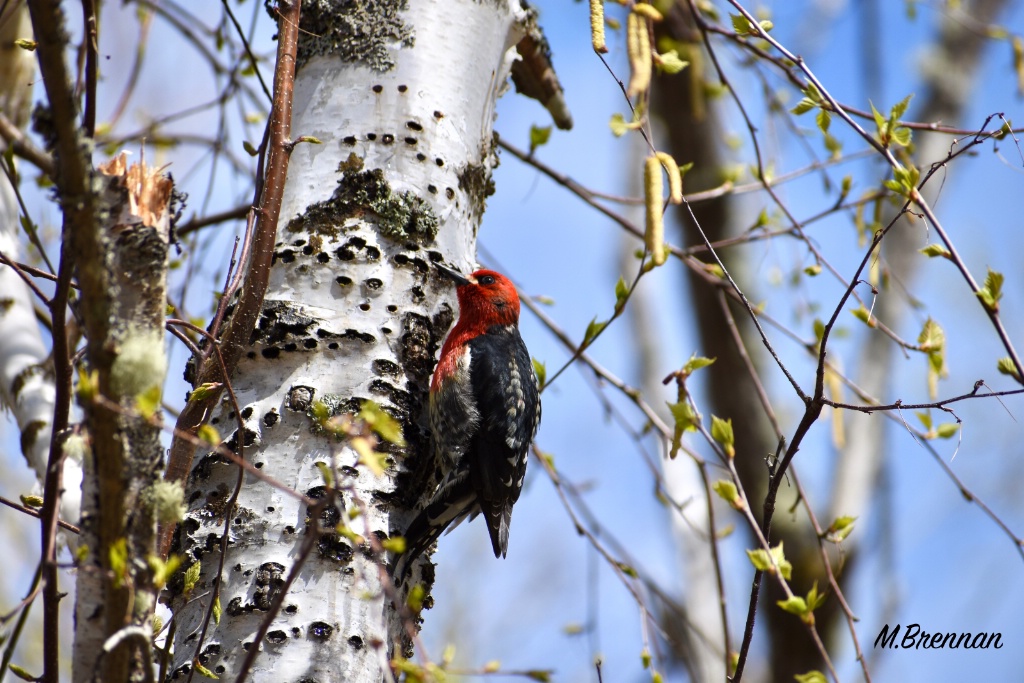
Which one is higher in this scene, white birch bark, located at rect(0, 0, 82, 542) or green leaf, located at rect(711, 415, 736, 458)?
white birch bark, located at rect(0, 0, 82, 542)

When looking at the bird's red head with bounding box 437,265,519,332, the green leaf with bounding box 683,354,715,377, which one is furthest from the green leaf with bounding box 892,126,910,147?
the bird's red head with bounding box 437,265,519,332

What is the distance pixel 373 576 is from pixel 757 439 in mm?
5081

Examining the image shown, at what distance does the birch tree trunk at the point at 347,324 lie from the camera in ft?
6.81

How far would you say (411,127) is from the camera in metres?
2.63

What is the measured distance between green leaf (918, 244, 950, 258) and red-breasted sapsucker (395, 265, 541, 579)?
130 cm

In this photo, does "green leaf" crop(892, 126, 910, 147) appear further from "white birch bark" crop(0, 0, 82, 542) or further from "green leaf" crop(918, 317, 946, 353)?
"white birch bark" crop(0, 0, 82, 542)

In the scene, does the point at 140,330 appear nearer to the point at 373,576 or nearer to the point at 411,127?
the point at 373,576

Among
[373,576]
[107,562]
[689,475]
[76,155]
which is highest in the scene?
[689,475]

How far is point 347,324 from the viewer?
95.1 inches

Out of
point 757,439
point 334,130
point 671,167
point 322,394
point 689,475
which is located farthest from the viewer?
point 689,475

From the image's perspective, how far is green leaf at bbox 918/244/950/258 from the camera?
2283mm

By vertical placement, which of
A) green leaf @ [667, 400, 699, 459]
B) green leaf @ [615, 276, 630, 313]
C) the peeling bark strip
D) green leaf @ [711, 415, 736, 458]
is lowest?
the peeling bark strip

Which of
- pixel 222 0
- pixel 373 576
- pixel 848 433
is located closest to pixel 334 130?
pixel 222 0

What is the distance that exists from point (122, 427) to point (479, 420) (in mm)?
2214
